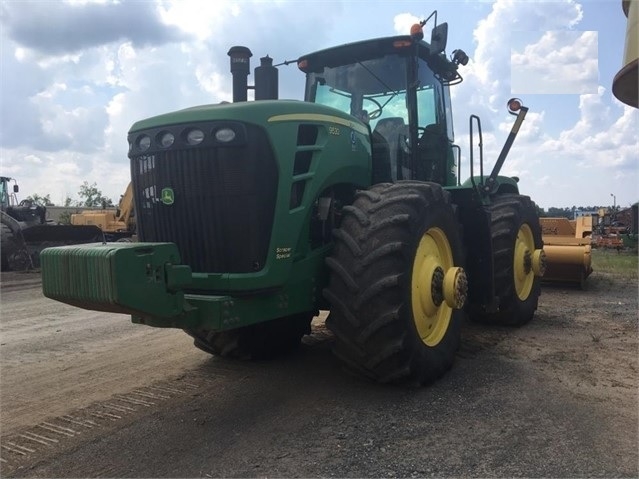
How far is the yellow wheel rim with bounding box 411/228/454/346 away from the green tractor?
1 cm

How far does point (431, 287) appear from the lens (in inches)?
166

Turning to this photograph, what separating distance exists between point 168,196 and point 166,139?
375 mm

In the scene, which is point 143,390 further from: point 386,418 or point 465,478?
point 465,478

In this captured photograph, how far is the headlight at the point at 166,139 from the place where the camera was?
373cm

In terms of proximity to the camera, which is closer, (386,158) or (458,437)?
(458,437)

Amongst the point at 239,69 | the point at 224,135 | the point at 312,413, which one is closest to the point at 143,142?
the point at 224,135

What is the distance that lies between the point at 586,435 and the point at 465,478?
0.93 meters

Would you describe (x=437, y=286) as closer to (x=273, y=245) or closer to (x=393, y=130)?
(x=273, y=245)

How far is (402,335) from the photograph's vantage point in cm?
375

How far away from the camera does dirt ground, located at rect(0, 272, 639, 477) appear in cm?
299

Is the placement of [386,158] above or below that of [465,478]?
above

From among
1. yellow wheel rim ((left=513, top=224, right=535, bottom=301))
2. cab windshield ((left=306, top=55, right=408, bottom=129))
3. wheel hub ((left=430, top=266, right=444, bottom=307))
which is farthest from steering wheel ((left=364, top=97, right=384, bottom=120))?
yellow wheel rim ((left=513, top=224, right=535, bottom=301))

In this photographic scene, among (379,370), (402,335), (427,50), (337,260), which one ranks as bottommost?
(379,370)

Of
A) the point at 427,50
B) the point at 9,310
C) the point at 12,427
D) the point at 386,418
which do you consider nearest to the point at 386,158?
the point at 427,50
